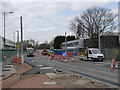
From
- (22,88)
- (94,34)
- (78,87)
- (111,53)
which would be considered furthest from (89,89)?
Answer: (94,34)

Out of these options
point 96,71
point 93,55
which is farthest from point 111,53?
point 96,71

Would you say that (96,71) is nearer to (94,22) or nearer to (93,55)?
(93,55)

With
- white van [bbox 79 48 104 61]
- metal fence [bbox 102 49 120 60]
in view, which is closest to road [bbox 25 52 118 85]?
white van [bbox 79 48 104 61]

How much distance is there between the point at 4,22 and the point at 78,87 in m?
27.7

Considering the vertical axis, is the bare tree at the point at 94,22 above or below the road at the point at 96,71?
above

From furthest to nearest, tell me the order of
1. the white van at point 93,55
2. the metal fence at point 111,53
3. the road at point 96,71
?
1. the metal fence at point 111,53
2. the white van at point 93,55
3. the road at point 96,71

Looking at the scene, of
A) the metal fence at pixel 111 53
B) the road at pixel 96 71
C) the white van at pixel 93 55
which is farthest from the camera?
the metal fence at pixel 111 53

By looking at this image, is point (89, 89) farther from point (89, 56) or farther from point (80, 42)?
point (80, 42)

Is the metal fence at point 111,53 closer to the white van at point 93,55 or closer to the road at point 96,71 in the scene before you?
the white van at point 93,55

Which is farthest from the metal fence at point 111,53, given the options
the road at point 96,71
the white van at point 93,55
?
the road at point 96,71

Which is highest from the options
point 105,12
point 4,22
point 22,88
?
point 105,12

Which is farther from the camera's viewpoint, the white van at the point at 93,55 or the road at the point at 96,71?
the white van at the point at 93,55

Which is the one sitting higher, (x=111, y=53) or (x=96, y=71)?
(x=111, y=53)

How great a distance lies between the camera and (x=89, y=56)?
2850 cm
